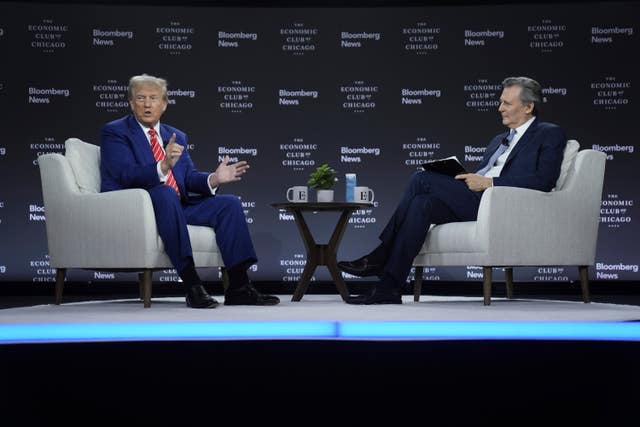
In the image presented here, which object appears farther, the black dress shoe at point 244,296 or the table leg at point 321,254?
the table leg at point 321,254

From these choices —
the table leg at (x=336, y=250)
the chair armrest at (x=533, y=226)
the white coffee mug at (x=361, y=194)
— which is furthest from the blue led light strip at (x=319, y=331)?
the white coffee mug at (x=361, y=194)

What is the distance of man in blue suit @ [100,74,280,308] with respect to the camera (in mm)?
4266

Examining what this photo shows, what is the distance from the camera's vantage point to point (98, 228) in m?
4.38

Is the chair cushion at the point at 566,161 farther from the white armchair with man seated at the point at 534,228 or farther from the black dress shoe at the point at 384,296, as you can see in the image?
the black dress shoe at the point at 384,296

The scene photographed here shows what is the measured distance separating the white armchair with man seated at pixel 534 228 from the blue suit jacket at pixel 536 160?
0.10 meters

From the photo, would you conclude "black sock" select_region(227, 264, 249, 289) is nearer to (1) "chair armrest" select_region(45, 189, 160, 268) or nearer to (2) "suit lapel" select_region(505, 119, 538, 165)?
(1) "chair armrest" select_region(45, 189, 160, 268)

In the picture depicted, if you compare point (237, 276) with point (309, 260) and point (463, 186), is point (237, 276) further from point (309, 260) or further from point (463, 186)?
point (463, 186)

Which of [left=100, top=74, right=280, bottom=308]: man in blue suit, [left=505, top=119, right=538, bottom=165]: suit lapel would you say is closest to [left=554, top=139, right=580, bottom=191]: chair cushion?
[left=505, top=119, right=538, bottom=165]: suit lapel

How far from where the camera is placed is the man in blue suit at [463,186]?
14.8ft

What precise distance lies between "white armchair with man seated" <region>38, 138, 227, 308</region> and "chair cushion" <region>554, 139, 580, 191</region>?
211 centimetres

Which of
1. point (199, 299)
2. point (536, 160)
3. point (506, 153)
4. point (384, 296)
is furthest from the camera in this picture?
point (506, 153)

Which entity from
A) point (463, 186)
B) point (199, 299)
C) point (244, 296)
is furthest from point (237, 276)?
point (463, 186)

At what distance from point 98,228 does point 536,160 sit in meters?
2.57
